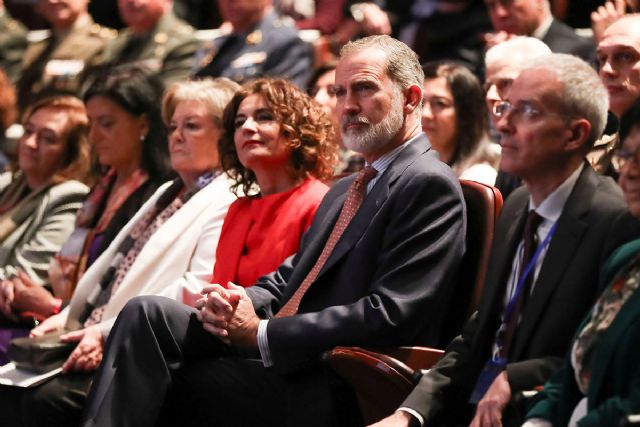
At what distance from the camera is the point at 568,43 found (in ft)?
17.4

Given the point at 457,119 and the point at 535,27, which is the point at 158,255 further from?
the point at 535,27

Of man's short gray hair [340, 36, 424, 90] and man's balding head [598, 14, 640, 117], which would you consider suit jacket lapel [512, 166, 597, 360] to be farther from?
man's balding head [598, 14, 640, 117]

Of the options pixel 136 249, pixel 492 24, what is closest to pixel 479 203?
pixel 136 249

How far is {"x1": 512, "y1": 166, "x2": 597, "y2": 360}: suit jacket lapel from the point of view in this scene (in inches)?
117

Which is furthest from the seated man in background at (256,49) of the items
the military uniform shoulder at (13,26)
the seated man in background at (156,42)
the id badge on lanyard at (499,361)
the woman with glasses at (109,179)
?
the id badge on lanyard at (499,361)

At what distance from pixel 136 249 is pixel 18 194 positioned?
4.01ft

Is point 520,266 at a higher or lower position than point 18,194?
higher

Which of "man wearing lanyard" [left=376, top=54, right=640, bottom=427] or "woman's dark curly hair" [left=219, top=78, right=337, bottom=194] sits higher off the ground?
"man wearing lanyard" [left=376, top=54, right=640, bottom=427]

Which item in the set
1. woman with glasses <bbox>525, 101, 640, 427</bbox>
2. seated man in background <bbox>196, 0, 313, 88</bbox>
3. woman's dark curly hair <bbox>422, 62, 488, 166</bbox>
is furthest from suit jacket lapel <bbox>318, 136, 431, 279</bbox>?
seated man in background <bbox>196, 0, 313, 88</bbox>

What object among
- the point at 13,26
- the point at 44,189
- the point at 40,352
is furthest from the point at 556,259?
the point at 13,26

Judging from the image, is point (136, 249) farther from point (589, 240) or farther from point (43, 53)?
point (43, 53)

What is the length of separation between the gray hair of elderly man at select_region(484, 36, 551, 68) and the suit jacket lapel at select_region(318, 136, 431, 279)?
0.89m

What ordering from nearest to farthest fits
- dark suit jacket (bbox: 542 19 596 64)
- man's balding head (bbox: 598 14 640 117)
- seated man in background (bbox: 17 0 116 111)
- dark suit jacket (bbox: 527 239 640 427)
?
dark suit jacket (bbox: 527 239 640 427) < man's balding head (bbox: 598 14 640 117) < dark suit jacket (bbox: 542 19 596 64) < seated man in background (bbox: 17 0 116 111)

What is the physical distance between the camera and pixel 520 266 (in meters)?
3.18
